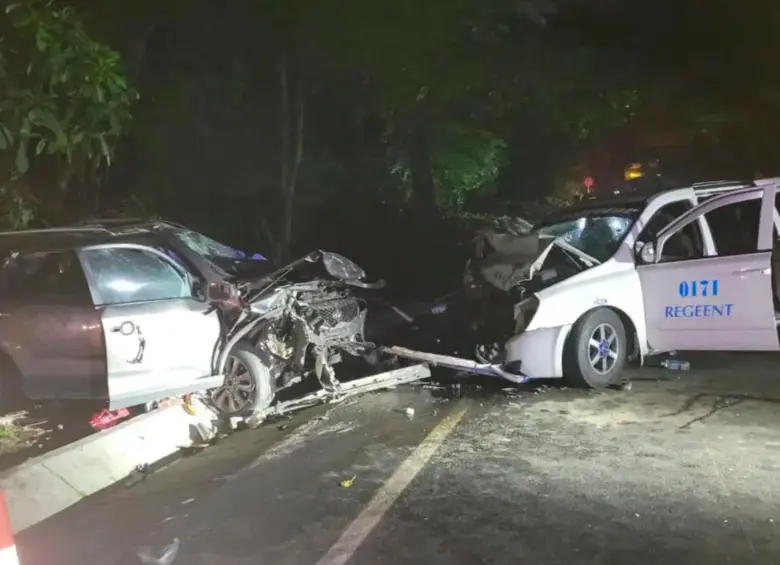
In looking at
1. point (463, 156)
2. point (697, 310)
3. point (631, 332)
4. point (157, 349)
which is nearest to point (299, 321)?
point (157, 349)

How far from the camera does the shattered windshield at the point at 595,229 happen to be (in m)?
8.23

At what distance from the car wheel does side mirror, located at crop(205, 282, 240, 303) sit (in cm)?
42

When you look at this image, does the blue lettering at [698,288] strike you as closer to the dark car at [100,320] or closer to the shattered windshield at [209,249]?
the dark car at [100,320]

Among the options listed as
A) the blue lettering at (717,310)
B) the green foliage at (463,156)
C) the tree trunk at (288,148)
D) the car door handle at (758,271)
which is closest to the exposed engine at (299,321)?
the blue lettering at (717,310)

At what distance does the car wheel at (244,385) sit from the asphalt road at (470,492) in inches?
15.2

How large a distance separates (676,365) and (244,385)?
4.56 m

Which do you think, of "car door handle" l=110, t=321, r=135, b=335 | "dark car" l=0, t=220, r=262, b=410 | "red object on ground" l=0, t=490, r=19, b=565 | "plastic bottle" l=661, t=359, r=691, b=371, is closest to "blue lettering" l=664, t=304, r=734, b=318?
"plastic bottle" l=661, t=359, r=691, b=371

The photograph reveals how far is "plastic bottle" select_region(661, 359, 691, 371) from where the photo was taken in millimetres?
8742

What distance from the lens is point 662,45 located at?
1972 centimetres

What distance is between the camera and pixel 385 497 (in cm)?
527

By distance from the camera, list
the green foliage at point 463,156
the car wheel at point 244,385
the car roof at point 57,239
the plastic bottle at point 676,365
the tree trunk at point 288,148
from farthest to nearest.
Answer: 1. the green foliage at point 463,156
2. the tree trunk at point 288,148
3. the plastic bottle at point 676,365
4. the car wheel at point 244,385
5. the car roof at point 57,239

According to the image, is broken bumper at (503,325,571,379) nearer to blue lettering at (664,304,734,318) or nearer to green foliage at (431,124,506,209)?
blue lettering at (664,304,734,318)

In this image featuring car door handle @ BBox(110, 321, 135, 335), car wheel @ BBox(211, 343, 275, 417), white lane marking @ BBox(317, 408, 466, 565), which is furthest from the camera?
car wheel @ BBox(211, 343, 275, 417)

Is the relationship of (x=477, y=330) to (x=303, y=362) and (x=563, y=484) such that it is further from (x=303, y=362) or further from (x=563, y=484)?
(x=563, y=484)
